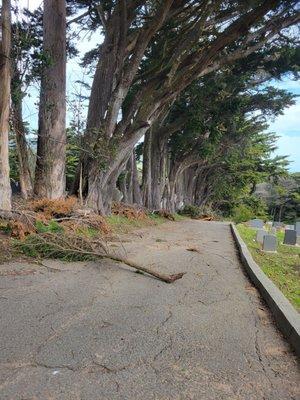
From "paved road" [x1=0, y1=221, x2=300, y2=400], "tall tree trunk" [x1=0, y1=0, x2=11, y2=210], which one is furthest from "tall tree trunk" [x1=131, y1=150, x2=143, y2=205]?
"paved road" [x1=0, y1=221, x2=300, y2=400]

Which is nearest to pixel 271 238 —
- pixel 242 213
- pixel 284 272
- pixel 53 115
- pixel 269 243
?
pixel 269 243

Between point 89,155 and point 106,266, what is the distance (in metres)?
5.81

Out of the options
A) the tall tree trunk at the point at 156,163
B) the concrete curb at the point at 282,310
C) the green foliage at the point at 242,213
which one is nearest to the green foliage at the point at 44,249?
the concrete curb at the point at 282,310

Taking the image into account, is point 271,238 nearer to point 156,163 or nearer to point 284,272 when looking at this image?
point 284,272

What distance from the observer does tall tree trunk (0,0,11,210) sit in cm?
777

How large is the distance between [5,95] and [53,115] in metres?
2.86

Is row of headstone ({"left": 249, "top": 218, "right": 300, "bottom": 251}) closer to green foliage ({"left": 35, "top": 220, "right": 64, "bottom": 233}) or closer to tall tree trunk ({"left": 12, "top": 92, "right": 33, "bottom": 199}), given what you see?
tall tree trunk ({"left": 12, "top": 92, "right": 33, "bottom": 199})

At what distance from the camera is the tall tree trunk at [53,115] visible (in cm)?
1061

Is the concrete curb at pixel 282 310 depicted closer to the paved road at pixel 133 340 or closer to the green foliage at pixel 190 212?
the paved road at pixel 133 340

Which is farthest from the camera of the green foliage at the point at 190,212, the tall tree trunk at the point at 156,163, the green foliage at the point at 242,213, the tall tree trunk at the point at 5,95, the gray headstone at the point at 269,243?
the green foliage at the point at 242,213

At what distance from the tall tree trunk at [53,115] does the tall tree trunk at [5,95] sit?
2565 millimetres

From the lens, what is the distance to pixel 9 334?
3596 mm

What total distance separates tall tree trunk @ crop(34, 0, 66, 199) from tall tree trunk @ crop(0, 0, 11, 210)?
2565 mm

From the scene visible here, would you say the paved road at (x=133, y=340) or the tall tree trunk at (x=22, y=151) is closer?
the paved road at (x=133, y=340)
